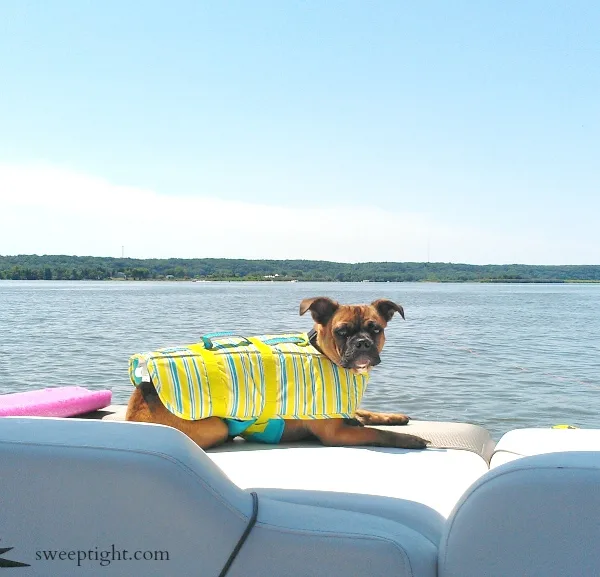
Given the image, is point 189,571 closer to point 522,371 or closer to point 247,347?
point 247,347

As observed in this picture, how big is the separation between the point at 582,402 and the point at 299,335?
772cm

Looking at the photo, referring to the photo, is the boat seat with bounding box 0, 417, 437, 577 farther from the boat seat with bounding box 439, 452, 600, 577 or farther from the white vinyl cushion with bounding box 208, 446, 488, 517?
the white vinyl cushion with bounding box 208, 446, 488, 517

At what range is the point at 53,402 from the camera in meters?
4.79

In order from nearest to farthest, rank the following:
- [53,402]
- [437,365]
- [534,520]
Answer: [534,520] < [53,402] < [437,365]

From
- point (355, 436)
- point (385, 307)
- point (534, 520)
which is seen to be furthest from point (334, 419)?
point (534, 520)

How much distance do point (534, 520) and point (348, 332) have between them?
2768mm

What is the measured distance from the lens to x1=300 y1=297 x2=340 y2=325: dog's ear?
187 inches

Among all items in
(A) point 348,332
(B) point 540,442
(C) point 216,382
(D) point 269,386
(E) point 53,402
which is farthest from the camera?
(E) point 53,402

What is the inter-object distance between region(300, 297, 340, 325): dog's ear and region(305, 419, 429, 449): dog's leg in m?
0.66

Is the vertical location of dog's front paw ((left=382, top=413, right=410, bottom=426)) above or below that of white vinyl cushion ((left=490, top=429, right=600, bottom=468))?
below

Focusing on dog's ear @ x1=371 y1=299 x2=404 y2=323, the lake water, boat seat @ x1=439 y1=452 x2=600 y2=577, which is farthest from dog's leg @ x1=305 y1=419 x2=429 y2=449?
the lake water

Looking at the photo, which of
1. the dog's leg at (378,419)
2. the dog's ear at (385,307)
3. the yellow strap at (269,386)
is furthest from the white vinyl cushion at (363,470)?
the dog's ear at (385,307)

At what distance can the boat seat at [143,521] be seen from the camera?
2.09m

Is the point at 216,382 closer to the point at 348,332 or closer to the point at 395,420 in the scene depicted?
the point at 348,332
